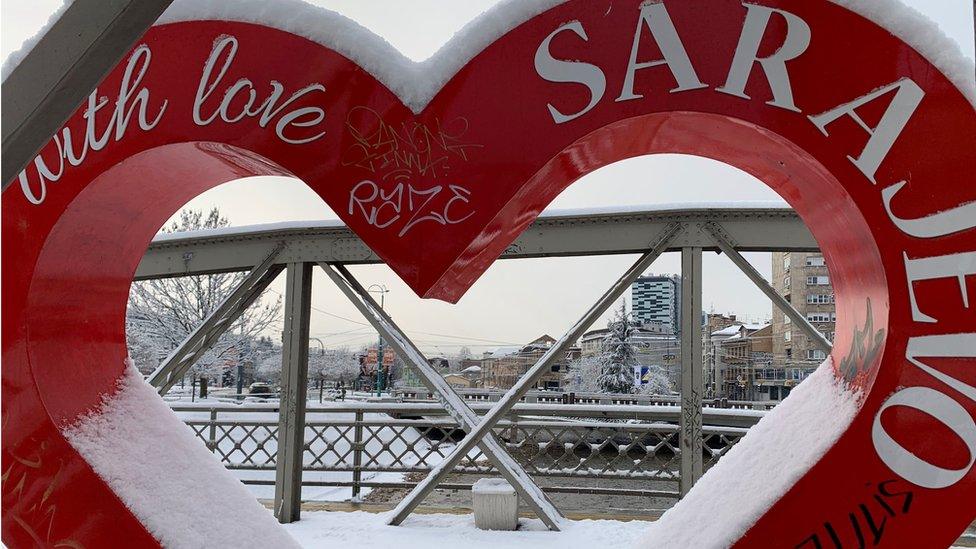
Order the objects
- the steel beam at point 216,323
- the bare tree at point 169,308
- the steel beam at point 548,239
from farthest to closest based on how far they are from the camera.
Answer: the bare tree at point 169,308
the steel beam at point 216,323
the steel beam at point 548,239

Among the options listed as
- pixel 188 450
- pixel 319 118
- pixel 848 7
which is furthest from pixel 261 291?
pixel 848 7

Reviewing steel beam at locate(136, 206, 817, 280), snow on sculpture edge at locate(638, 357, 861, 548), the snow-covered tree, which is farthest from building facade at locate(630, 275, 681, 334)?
snow on sculpture edge at locate(638, 357, 861, 548)

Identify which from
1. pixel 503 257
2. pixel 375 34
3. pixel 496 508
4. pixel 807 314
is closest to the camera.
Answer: pixel 375 34

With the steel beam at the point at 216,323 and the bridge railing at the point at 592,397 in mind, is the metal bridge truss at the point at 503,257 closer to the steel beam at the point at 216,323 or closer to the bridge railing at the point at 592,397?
the steel beam at the point at 216,323

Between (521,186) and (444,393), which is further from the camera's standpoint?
(444,393)

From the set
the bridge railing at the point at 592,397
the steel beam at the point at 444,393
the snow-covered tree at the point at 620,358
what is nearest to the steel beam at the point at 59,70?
the steel beam at the point at 444,393

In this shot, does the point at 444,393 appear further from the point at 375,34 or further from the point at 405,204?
the point at 375,34

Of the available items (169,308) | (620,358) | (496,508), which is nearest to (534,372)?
(496,508)

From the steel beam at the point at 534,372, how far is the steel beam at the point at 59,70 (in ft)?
14.4

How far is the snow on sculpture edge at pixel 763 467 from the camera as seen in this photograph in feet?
7.35

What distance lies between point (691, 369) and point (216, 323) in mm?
4015

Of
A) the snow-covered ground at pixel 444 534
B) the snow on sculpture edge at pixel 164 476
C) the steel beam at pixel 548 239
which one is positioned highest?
the steel beam at pixel 548 239

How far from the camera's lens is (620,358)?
36.0m

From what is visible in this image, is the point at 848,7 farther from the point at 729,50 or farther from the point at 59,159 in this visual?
the point at 59,159
